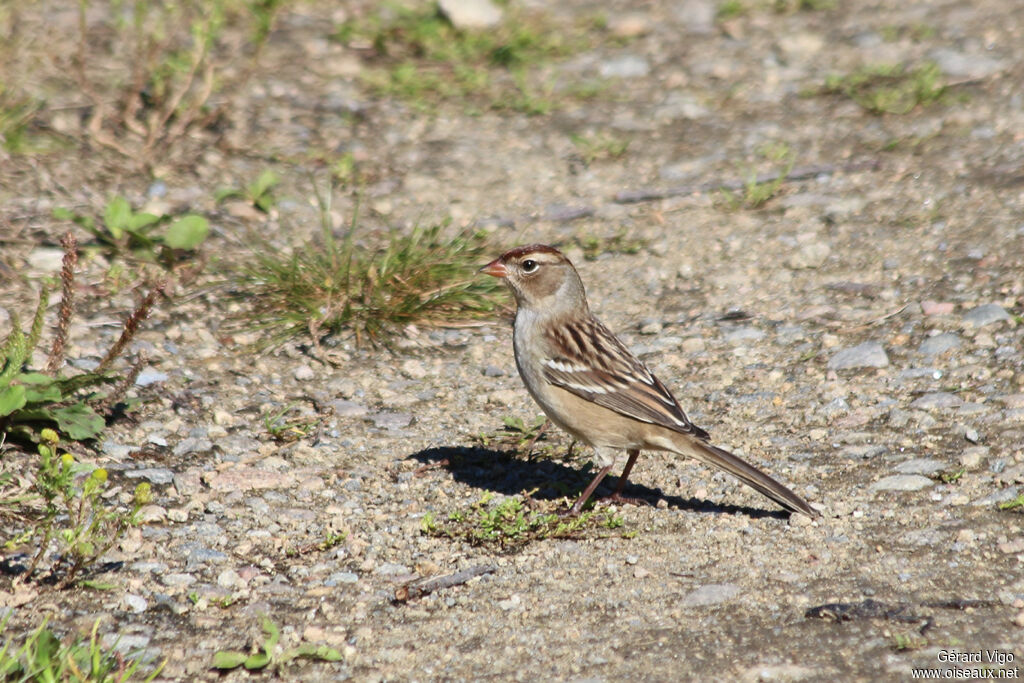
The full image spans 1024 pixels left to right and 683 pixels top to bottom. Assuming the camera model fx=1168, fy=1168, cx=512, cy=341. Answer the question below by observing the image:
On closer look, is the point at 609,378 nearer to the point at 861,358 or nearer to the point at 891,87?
the point at 861,358

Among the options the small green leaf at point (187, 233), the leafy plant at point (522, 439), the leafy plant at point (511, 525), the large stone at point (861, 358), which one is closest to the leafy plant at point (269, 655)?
the leafy plant at point (511, 525)

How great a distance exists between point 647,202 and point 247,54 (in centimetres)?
408

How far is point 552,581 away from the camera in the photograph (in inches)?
188

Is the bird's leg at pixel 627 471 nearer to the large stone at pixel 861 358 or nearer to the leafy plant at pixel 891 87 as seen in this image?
the large stone at pixel 861 358

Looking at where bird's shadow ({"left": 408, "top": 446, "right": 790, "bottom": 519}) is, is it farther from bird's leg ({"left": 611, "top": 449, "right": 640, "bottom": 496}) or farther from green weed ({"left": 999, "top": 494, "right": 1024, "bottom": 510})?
green weed ({"left": 999, "top": 494, "right": 1024, "bottom": 510})

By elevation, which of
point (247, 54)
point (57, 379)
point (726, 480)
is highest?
point (247, 54)

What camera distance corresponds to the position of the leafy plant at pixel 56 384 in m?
5.15

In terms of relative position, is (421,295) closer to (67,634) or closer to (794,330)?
(794,330)

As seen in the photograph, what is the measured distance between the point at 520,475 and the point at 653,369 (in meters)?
1.30

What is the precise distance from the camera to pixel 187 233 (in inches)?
294

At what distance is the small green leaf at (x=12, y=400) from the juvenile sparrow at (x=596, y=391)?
232 cm

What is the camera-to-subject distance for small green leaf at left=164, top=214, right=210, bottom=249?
745 cm

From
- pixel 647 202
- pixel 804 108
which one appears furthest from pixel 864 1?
pixel 647 202

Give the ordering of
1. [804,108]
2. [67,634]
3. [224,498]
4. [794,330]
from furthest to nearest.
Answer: [804,108]
[794,330]
[224,498]
[67,634]
